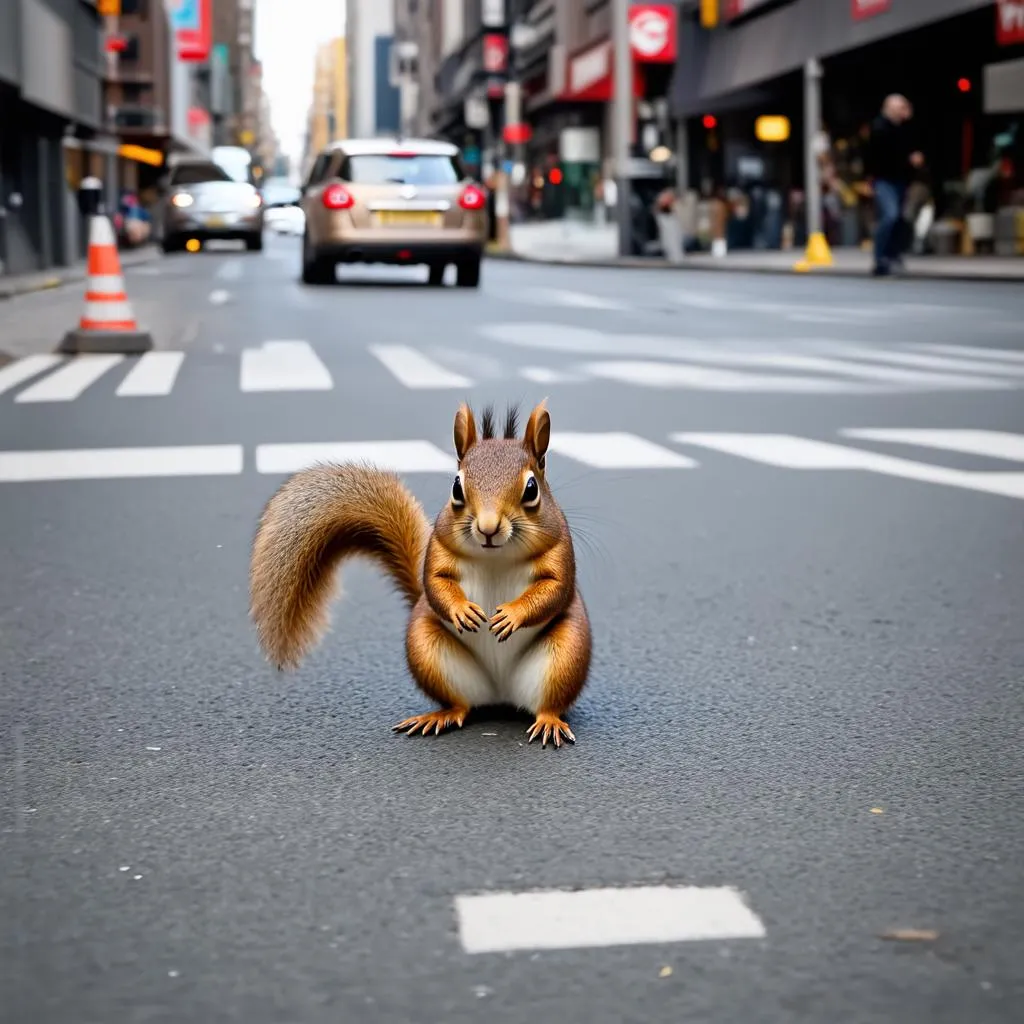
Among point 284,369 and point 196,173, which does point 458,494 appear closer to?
point 284,369

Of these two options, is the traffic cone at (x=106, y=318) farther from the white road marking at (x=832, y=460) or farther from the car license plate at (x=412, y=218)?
the car license plate at (x=412, y=218)

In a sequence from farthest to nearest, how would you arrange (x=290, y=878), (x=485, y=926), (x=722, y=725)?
(x=722, y=725) < (x=290, y=878) < (x=485, y=926)

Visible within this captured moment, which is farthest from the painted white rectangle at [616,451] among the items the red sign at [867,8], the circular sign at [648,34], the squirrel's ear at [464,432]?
the circular sign at [648,34]

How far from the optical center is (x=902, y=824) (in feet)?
12.4

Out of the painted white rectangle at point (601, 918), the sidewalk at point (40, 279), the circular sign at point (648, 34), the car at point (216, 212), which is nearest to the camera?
the painted white rectangle at point (601, 918)

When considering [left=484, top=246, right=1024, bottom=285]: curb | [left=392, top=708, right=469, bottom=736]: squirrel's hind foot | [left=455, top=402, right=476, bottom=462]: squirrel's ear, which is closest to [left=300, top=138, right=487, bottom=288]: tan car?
[left=484, top=246, right=1024, bottom=285]: curb

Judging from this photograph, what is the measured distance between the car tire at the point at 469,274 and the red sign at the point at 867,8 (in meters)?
14.2

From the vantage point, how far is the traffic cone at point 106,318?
51.7 feet

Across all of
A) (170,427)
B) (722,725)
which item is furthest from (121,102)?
(722,725)

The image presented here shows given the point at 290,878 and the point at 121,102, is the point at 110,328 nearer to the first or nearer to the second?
the point at 290,878

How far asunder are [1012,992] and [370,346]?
1391cm

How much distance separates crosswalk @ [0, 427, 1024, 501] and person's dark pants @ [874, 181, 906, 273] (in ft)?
53.3

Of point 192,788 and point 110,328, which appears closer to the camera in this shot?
point 192,788

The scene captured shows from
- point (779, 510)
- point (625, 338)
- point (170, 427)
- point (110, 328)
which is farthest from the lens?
point (625, 338)
